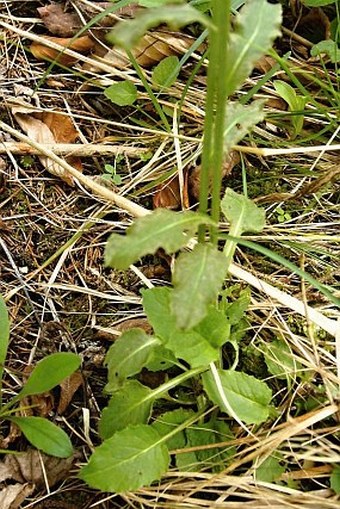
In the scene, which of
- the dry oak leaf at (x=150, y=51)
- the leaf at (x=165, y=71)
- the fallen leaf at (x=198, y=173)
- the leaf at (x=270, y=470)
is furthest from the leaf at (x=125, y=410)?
the dry oak leaf at (x=150, y=51)

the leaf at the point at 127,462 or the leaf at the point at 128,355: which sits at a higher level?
the leaf at the point at 128,355

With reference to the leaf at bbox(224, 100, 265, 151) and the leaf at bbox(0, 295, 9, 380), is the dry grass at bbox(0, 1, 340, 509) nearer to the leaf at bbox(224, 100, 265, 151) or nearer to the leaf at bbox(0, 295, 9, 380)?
the leaf at bbox(0, 295, 9, 380)

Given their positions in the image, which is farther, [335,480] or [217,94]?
[335,480]

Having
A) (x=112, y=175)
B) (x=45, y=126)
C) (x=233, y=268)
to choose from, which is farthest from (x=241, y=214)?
(x=45, y=126)

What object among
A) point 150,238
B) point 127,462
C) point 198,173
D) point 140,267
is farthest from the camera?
point 198,173

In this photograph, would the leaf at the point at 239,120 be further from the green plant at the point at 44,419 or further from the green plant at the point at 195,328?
the green plant at the point at 44,419

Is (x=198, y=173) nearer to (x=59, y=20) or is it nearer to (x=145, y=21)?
(x=59, y=20)
